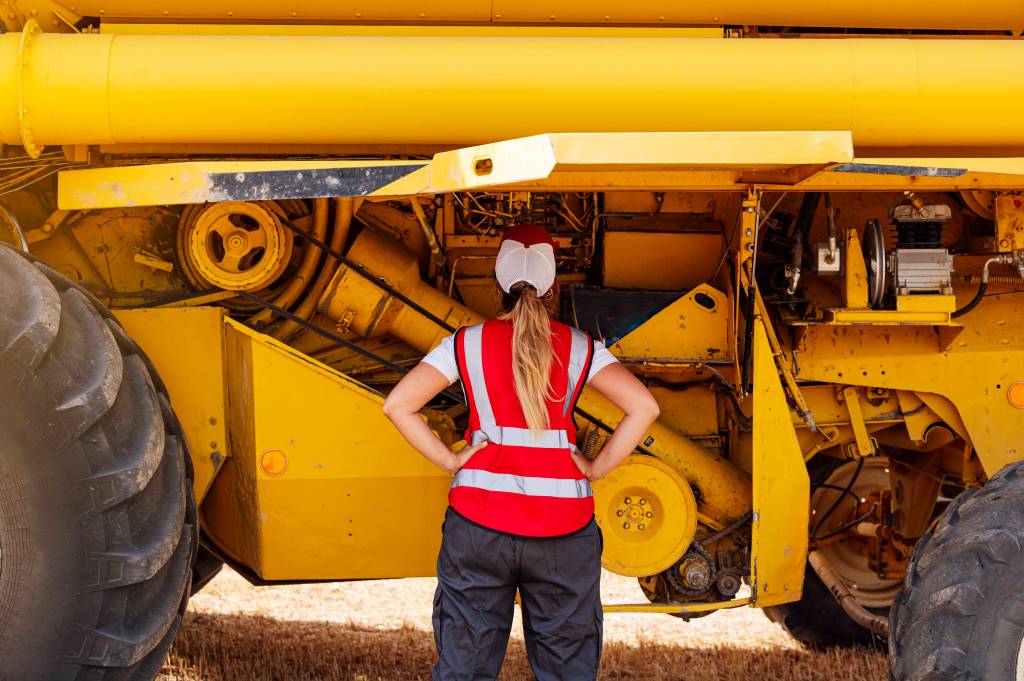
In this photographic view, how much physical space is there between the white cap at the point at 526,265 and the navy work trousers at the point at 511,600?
0.76 meters

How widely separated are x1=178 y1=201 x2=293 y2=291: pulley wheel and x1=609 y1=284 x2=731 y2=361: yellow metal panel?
1314mm

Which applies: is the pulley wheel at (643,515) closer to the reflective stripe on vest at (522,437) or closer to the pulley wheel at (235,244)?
the reflective stripe on vest at (522,437)

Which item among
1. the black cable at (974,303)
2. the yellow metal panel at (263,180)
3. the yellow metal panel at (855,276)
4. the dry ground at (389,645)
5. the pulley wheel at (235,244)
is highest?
the yellow metal panel at (263,180)

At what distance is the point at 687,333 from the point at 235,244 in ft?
5.61

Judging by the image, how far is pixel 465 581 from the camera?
3.55 meters

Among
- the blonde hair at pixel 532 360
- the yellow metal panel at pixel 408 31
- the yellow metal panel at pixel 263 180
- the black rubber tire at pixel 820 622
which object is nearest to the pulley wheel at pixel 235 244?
the yellow metal panel at pixel 263 180

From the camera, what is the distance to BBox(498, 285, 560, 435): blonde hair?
3.50m

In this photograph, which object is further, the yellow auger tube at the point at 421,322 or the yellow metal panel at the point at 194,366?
the yellow auger tube at the point at 421,322

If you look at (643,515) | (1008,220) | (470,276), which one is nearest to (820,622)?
(643,515)

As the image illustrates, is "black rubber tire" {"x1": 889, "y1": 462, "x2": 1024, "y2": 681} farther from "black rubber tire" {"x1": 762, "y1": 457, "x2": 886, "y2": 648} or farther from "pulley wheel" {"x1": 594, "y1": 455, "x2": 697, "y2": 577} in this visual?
"black rubber tire" {"x1": 762, "y1": 457, "x2": 886, "y2": 648}

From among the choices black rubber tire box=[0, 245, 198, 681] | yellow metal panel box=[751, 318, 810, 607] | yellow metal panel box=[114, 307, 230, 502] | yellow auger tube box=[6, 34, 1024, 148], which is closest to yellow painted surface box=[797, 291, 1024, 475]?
yellow metal panel box=[751, 318, 810, 607]

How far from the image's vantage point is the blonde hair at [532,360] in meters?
3.50

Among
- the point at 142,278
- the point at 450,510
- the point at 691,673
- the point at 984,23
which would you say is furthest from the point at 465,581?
the point at 984,23

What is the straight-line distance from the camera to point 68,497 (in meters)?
3.32
